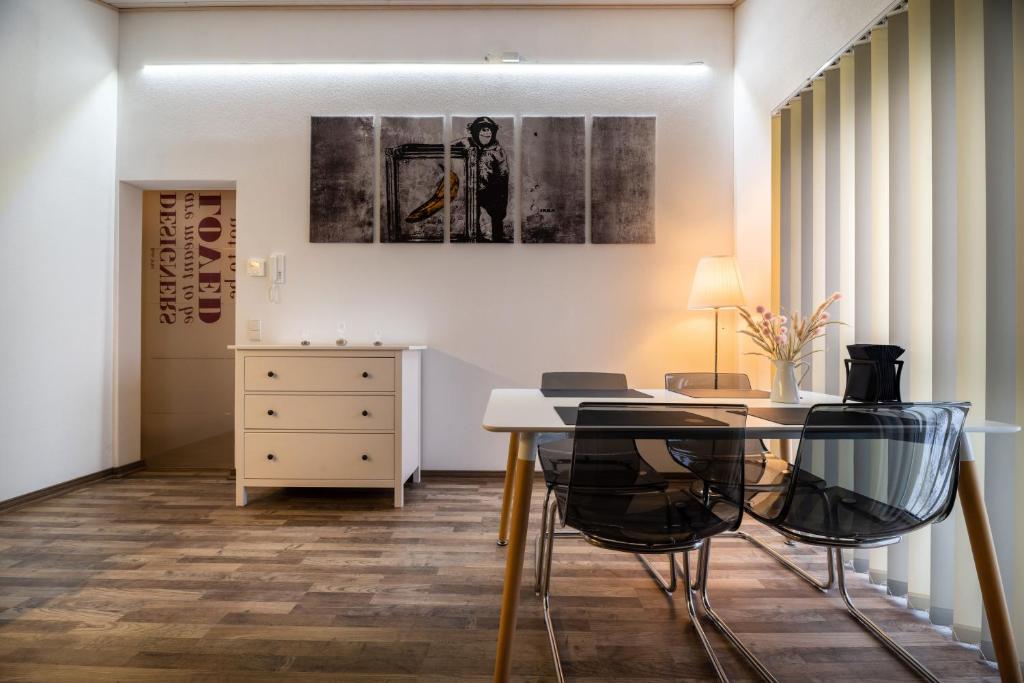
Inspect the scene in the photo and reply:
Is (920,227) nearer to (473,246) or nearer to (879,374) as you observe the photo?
(879,374)

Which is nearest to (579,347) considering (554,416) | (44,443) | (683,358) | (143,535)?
(683,358)

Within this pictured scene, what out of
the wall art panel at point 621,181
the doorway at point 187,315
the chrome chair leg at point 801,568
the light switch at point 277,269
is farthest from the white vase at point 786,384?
the doorway at point 187,315

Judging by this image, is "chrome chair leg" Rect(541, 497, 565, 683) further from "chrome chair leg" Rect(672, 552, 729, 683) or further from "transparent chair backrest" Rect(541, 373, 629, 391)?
"transparent chair backrest" Rect(541, 373, 629, 391)

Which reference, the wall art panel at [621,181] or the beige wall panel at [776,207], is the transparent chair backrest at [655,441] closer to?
the beige wall panel at [776,207]

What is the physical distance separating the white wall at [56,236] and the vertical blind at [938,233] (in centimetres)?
461

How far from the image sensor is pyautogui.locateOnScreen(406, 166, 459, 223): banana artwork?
3.65m

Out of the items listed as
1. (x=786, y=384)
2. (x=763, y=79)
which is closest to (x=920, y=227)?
(x=786, y=384)

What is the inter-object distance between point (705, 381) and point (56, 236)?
13.6ft

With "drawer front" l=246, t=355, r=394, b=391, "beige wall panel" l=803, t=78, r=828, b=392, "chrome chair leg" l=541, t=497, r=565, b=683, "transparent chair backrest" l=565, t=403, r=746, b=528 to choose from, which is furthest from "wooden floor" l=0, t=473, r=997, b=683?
"beige wall panel" l=803, t=78, r=828, b=392

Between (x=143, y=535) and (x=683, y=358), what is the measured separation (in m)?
3.45

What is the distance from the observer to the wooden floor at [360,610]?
5.11ft

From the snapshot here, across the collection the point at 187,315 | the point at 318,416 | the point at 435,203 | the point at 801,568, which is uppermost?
the point at 435,203

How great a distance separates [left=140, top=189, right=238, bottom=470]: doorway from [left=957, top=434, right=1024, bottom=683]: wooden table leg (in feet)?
14.6

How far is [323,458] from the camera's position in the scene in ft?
9.93
